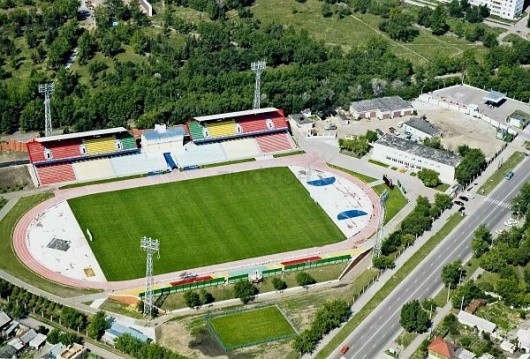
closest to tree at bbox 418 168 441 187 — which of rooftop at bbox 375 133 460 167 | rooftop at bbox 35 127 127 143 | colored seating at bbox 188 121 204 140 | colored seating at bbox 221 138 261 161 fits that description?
rooftop at bbox 375 133 460 167

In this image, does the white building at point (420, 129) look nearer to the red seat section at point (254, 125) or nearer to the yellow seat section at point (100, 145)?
the red seat section at point (254, 125)

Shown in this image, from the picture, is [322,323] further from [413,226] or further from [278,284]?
[413,226]

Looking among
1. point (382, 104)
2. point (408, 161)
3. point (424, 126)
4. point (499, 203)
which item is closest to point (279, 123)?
point (382, 104)

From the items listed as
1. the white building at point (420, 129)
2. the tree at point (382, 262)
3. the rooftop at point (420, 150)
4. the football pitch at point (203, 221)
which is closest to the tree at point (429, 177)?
the rooftop at point (420, 150)

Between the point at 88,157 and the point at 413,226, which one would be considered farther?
the point at 88,157

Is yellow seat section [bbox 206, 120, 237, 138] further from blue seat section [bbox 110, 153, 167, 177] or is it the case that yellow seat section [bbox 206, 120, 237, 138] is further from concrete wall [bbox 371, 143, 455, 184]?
concrete wall [bbox 371, 143, 455, 184]

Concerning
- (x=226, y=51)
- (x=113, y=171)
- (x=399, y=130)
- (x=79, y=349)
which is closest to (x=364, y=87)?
(x=399, y=130)

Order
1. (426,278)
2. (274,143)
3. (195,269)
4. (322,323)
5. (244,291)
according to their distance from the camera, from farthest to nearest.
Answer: (274,143)
(426,278)
(195,269)
(244,291)
(322,323)

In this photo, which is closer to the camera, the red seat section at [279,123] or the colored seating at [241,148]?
the colored seating at [241,148]
